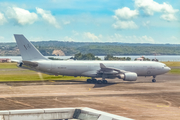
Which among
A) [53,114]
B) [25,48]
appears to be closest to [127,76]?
[25,48]

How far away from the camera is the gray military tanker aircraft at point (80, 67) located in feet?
167

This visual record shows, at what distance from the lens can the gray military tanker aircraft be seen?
50969 millimetres

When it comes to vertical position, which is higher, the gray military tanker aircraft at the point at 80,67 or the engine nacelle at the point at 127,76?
the gray military tanker aircraft at the point at 80,67

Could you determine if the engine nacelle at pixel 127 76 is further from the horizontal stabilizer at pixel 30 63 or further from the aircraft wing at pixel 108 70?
the horizontal stabilizer at pixel 30 63

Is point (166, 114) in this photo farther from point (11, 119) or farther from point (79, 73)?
point (79, 73)

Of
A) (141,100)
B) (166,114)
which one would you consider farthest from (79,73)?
(166,114)

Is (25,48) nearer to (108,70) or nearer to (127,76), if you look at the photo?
(108,70)

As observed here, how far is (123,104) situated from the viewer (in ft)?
101

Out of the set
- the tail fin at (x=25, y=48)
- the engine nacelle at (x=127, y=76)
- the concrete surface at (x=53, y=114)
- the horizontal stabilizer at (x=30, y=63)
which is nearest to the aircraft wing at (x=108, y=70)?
the engine nacelle at (x=127, y=76)

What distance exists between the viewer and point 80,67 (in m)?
53.9

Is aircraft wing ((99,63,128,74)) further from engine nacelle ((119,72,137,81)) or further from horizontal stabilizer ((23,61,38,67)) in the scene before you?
horizontal stabilizer ((23,61,38,67))

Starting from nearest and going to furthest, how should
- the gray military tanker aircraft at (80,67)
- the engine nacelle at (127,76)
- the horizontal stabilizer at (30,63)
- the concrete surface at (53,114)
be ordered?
the concrete surface at (53,114)
the horizontal stabilizer at (30,63)
the gray military tanker aircraft at (80,67)
the engine nacelle at (127,76)

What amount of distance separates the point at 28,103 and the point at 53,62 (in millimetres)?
21897

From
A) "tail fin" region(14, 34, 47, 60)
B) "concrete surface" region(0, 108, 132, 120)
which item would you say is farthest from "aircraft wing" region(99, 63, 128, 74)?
"concrete surface" region(0, 108, 132, 120)
